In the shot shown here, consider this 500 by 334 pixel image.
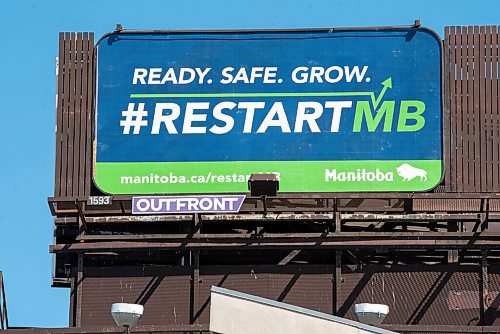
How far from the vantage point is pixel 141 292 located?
35062 mm

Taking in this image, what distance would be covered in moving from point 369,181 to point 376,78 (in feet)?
7.89

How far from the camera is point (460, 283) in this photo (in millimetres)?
34875

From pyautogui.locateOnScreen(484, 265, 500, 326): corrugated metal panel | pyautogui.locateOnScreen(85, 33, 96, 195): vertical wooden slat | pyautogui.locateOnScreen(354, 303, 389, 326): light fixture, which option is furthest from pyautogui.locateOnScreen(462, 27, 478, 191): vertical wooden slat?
pyautogui.locateOnScreen(85, 33, 96, 195): vertical wooden slat

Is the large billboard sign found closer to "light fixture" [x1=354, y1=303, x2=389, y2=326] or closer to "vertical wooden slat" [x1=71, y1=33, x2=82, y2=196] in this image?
"vertical wooden slat" [x1=71, y1=33, x2=82, y2=196]

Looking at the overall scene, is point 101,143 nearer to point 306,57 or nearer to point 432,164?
point 306,57

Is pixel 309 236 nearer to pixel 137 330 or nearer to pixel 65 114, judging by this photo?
pixel 137 330

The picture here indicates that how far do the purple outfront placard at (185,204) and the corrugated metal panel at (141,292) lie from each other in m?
1.41

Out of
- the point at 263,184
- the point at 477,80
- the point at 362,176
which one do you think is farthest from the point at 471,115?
the point at 263,184

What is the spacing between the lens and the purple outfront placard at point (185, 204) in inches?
1363

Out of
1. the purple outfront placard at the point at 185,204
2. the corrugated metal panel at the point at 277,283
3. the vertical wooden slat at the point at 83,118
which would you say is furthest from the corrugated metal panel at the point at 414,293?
the vertical wooden slat at the point at 83,118

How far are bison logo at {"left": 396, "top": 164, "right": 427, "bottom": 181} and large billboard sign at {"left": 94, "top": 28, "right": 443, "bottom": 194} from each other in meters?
0.02

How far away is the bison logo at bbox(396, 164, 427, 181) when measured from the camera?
35.8 metres

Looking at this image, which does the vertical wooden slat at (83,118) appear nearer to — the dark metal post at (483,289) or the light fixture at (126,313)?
the light fixture at (126,313)

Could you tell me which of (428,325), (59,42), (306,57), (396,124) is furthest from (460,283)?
(59,42)
